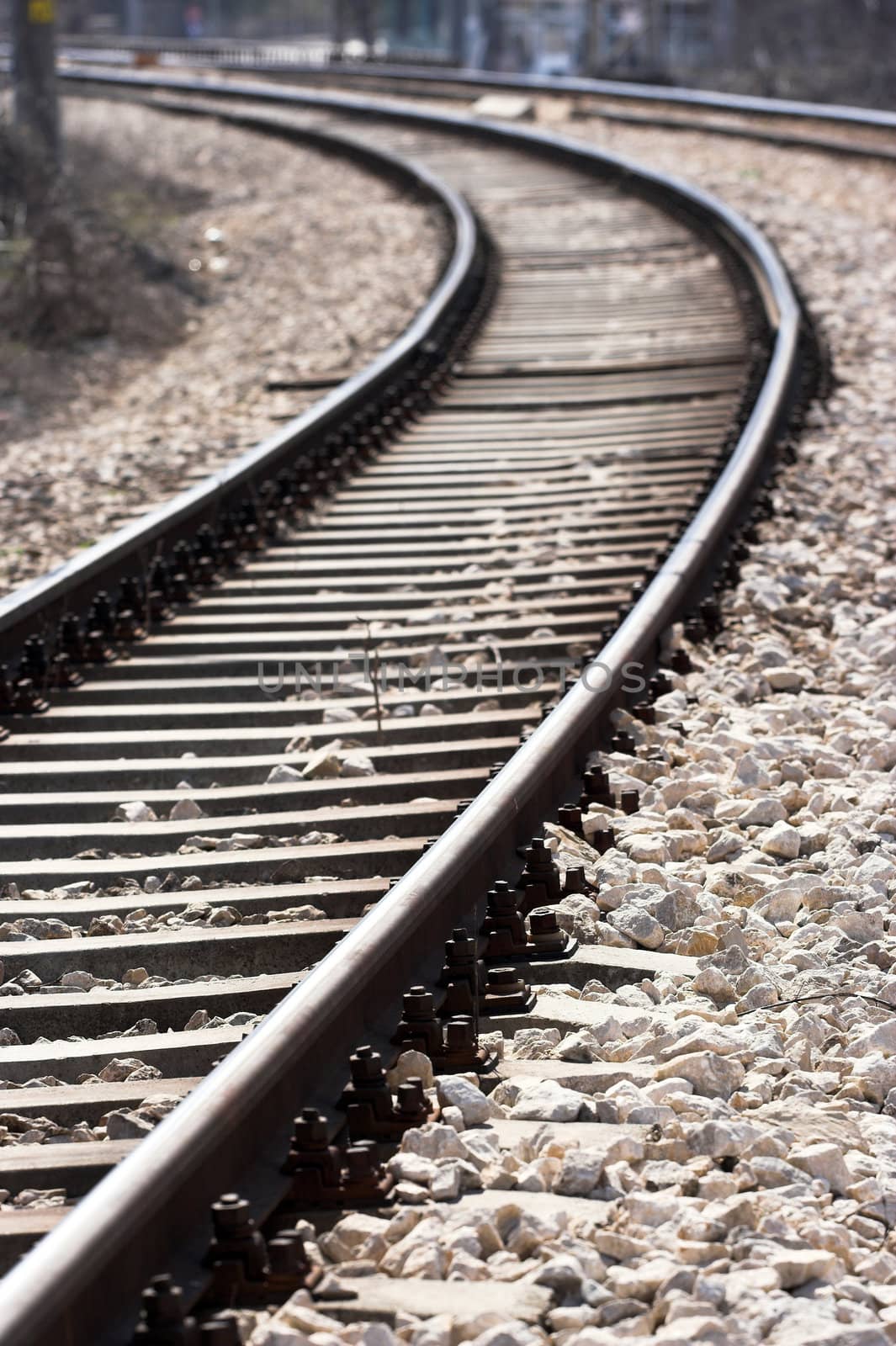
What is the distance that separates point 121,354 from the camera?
1179 cm

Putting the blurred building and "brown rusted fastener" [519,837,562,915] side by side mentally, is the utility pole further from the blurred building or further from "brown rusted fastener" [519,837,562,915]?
the blurred building

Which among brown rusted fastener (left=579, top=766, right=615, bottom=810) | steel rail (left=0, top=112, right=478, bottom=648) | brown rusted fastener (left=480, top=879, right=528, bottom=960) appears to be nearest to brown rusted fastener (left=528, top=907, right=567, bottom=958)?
brown rusted fastener (left=480, top=879, right=528, bottom=960)

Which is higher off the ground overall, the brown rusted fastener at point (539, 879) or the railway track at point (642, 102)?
the railway track at point (642, 102)

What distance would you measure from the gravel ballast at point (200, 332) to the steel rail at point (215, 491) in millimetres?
390

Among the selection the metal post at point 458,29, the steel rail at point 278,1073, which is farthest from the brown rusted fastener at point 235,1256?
the metal post at point 458,29

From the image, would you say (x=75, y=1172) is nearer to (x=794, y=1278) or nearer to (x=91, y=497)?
(x=794, y=1278)

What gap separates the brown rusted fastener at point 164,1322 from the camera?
2229mm

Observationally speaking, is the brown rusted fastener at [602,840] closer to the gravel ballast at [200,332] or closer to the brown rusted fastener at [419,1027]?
the brown rusted fastener at [419,1027]

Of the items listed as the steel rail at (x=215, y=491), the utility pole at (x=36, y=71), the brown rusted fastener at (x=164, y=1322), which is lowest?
the brown rusted fastener at (x=164, y=1322)

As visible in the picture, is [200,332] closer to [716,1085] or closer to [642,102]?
[716,1085]

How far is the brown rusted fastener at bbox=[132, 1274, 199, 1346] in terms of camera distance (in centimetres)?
223

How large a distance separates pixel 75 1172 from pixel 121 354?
9.59m

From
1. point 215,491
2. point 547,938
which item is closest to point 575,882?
point 547,938

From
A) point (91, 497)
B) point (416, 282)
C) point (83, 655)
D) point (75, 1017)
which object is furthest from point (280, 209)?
point (75, 1017)
